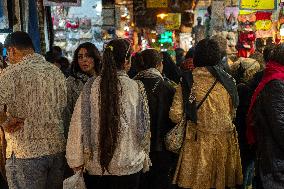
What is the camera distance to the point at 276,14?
15969 mm

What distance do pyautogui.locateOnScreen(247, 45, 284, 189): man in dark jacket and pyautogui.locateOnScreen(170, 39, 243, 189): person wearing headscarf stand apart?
1.41ft

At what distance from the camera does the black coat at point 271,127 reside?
Result: 166 inches

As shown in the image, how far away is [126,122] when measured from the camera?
3893 millimetres

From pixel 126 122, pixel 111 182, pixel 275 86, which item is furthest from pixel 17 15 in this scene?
pixel 275 86

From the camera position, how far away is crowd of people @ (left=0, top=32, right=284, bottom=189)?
3844 millimetres

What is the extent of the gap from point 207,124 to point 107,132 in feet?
4.92

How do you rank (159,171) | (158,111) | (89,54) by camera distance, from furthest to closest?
(159,171) → (158,111) → (89,54)

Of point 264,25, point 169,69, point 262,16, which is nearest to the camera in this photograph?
point 169,69

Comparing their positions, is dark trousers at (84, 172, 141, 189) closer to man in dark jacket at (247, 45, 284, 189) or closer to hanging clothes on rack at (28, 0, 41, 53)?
man in dark jacket at (247, 45, 284, 189)

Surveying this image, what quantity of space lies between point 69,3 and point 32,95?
4201mm

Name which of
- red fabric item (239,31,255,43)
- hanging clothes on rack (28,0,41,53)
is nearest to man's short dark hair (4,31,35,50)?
hanging clothes on rack (28,0,41,53)

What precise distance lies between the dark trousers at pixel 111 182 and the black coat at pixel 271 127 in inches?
52.9

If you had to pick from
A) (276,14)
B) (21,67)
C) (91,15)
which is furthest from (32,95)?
(276,14)

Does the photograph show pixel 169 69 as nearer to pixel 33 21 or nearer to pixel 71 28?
pixel 33 21
